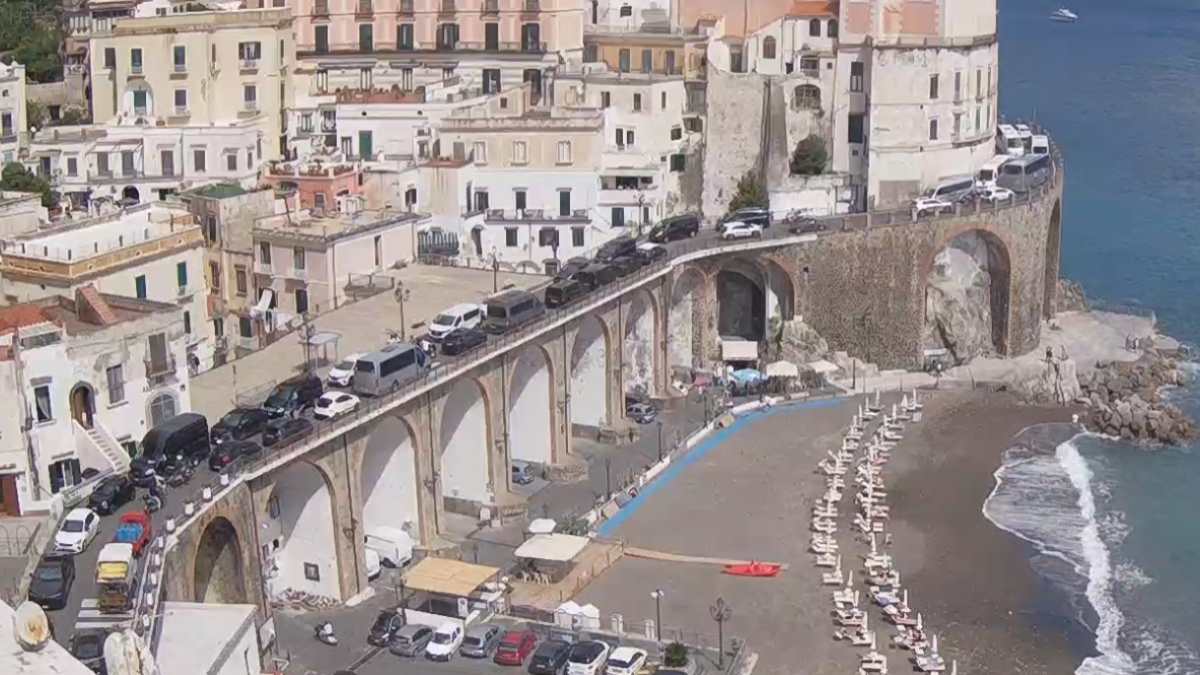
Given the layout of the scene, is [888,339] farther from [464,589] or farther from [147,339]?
[147,339]

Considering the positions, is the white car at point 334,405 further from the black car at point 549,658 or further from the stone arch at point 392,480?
the black car at point 549,658

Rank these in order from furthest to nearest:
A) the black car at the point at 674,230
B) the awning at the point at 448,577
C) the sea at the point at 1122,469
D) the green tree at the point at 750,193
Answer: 1. the green tree at the point at 750,193
2. the black car at the point at 674,230
3. the sea at the point at 1122,469
4. the awning at the point at 448,577

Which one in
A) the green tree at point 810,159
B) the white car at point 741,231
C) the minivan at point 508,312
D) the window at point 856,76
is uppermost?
the window at point 856,76

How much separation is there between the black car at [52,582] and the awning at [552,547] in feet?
57.6

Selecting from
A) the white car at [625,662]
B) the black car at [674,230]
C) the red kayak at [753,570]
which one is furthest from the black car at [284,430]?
the black car at [674,230]

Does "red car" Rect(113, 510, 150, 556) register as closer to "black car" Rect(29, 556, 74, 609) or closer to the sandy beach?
"black car" Rect(29, 556, 74, 609)

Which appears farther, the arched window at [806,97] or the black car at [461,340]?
the arched window at [806,97]

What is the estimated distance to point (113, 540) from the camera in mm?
44031

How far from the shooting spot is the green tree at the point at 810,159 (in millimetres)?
92375

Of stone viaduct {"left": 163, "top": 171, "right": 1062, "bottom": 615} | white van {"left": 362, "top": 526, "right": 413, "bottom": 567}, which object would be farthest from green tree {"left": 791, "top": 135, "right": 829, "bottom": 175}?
white van {"left": 362, "top": 526, "right": 413, "bottom": 567}

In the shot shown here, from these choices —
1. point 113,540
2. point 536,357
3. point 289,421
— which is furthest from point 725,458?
point 113,540

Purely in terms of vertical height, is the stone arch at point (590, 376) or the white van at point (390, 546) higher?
the stone arch at point (590, 376)

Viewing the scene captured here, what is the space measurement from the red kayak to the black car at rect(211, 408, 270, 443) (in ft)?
56.9

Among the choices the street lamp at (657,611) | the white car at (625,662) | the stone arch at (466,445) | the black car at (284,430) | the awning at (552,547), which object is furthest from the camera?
the stone arch at (466,445)
